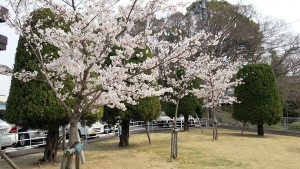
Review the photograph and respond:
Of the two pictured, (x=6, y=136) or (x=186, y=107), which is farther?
(x=186, y=107)

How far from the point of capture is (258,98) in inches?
608

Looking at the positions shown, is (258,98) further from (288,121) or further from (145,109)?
(145,109)

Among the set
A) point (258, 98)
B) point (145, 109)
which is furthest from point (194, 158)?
point (258, 98)

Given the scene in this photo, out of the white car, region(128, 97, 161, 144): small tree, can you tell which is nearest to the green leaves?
region(128, 97, 161, 144): small tree

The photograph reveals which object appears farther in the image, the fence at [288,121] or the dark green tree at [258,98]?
the fence at [288,121]

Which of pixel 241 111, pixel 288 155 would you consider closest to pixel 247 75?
pixel 241 111

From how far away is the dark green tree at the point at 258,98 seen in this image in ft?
50.0

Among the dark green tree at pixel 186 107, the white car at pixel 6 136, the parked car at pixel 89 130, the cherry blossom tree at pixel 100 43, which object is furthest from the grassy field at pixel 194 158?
the dark green tree at pixel 186 107

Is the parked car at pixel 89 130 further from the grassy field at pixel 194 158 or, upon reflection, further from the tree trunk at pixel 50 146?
the tree trunk at pixel 50 146

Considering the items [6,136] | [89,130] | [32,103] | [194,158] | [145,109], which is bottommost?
[194,158]

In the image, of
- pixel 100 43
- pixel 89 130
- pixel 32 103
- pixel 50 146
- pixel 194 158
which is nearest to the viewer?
pixel 100 43

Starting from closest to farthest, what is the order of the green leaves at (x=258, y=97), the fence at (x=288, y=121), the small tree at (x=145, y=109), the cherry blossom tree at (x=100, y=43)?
1. the cherry blossom tree at (x=100, y=43)
2. the small tree at (x=145, y=109)
3. the green leaves at (x=258, y=97)
4. the fence at (x=288, y=121)

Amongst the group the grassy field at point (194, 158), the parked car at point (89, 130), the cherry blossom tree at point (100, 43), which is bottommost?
the grassy field at point (194, 158)

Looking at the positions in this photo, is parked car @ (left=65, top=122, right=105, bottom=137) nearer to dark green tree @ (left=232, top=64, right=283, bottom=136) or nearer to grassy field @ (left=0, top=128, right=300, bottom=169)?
grassy field @ (left=0, top=128, right=300, bottom=169)
